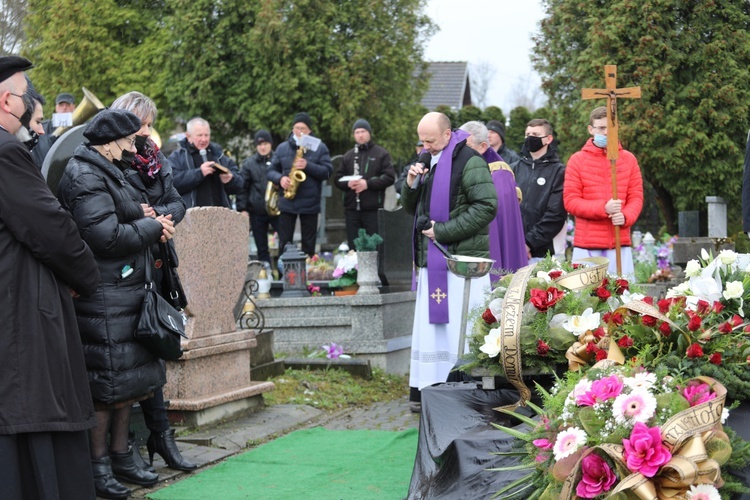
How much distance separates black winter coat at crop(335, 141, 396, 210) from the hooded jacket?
3.69 m

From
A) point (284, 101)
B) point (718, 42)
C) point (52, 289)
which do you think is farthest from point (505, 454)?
point (284, 101)

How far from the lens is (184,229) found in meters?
7.11

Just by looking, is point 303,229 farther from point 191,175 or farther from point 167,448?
point 167,448

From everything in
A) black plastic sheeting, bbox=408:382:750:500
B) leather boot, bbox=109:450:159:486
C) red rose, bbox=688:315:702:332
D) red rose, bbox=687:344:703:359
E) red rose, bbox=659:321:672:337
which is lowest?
leather boot, bbox=109:450:159:486

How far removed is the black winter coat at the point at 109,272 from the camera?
213 inches

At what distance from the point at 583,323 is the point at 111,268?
2.47 meters

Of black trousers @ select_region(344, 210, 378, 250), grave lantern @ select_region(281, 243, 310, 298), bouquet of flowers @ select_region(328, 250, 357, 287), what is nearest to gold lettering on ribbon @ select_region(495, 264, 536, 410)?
bouquet of flowers @ select_region(328, 250, 357, 287)

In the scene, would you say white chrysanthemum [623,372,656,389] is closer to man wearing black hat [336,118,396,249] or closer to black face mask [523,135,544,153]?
black face mask [523,135,544,153]

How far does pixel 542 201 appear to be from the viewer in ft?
30.9

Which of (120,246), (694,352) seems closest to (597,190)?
(120,246)

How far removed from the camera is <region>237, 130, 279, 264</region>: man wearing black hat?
14.2m

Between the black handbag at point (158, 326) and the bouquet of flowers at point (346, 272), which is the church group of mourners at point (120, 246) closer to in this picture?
the black handbag at point (158, 326)

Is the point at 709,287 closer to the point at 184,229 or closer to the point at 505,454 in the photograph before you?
the point at 505,454

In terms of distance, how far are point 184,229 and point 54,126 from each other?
3589 mm
